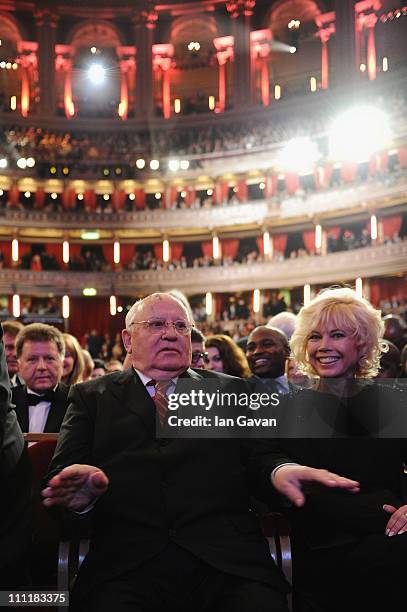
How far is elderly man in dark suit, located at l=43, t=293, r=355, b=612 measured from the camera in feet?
8.55

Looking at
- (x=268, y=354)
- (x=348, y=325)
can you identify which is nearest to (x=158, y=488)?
(x=348, y=325)

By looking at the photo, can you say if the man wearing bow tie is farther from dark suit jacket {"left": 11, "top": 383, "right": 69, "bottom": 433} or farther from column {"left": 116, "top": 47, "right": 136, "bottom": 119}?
column {"left": 116, "top": 47, "right": 136, "bottom": 119}

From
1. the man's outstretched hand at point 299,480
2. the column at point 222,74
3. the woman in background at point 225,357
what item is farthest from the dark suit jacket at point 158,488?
the column at point 222,74

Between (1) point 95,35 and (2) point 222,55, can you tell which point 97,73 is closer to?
(1) point 95,35

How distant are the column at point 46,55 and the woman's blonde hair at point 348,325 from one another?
26.2 meters

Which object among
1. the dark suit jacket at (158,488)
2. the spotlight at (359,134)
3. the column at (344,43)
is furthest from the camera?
the column at (344,43)

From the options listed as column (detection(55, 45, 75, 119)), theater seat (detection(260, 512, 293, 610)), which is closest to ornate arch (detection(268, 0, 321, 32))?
column (detection(55, 45, 75, 119))

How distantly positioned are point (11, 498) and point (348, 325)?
1567 mm

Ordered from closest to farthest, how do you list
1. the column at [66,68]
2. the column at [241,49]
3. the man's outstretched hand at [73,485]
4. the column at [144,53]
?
1. the man's outstretched hand at [73,485]
2. the column at [241,49]
3. the column at [144,53]
4. the column at [66,68]

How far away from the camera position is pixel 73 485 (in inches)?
99.9

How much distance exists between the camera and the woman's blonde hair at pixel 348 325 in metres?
3.15

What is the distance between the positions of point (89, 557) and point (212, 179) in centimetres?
2417

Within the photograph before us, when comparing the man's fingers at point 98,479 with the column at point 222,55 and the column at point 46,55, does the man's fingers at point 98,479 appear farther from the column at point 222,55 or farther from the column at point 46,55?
the column at point 222,55

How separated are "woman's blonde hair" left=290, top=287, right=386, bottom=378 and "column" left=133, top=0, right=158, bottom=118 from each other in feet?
84.8
